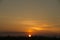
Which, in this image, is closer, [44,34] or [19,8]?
[19,8]

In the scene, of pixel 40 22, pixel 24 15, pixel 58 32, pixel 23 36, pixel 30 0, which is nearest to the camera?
pixel 30 0

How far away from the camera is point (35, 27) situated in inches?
70.1

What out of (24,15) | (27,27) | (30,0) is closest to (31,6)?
(30,0)

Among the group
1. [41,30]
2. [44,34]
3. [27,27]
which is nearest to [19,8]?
[27,27]

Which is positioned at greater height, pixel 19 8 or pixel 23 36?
pixel 19 8

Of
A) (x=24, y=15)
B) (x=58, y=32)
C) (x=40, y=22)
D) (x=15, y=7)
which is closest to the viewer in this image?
(x=15, y=7)

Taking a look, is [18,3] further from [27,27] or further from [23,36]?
[23,36]

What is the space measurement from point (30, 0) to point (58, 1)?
22 cm

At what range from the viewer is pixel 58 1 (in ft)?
4.10

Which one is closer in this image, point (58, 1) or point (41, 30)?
point (58, 1)

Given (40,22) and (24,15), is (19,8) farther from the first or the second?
(40,22)

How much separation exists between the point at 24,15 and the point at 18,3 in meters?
0.25

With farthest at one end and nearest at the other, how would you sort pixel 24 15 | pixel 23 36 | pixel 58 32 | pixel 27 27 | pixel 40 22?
pixel 23 36 → pixel 58 32 → pixel 27 27 → pixel 40 22 → pixel 24 15

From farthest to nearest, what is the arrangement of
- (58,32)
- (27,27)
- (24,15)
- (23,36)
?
(23,36) < (58,32) < (27,27) < (24,15)
